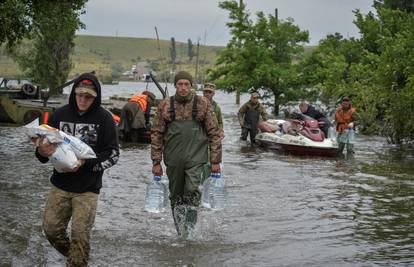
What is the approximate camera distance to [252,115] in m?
21.4

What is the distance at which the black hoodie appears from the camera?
20.1ft

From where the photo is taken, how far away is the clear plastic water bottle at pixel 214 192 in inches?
315

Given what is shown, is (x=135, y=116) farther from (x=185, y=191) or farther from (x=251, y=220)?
(x=185, y=191)

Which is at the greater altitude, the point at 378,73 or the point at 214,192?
the point at 378,73

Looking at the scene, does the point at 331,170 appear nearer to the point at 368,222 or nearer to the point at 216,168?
the point at 368,222

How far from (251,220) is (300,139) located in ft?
30.3

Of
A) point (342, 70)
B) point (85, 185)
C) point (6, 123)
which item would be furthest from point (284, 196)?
point (342, 70)

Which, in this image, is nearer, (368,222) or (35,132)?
(35,132)

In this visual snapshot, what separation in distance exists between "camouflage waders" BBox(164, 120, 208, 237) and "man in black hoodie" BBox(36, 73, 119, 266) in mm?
1659

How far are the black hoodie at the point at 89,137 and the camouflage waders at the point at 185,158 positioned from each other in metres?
1.66

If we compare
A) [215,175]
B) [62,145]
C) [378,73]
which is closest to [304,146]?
[378,73]

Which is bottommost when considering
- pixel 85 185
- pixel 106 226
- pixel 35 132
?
pixel 106 226

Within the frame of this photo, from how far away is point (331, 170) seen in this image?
16.0 m

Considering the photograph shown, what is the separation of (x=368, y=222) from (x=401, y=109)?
12.5 m
